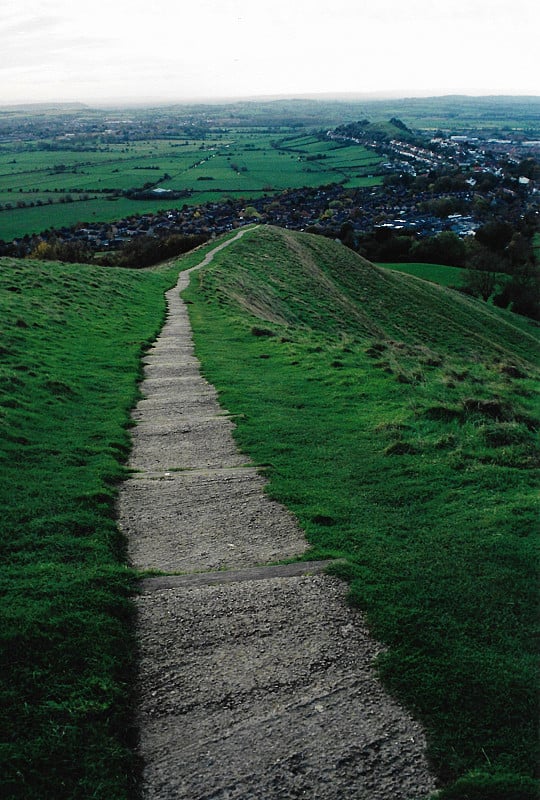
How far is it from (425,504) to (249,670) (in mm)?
4329

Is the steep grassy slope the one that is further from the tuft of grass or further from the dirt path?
the tuft of grass

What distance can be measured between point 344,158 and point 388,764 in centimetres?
21197

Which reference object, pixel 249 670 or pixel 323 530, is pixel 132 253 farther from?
pixel 249 670

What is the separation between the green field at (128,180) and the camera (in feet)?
348

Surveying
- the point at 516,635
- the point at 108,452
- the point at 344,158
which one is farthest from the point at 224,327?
the point at 344,158

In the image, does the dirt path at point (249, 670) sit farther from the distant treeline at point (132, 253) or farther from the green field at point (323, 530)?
the distant treeline at point (132, 253)

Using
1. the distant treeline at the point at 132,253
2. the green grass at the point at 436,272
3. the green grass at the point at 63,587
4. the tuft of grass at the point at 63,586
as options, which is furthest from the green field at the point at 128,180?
the tuft of grass at the point at 63,586

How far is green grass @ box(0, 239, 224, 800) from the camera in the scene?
480cm

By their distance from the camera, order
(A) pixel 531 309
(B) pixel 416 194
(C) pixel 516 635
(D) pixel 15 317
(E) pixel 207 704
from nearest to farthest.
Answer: (E) pixel 207 704 → (C) pixel 516 635 → (D) pixel 15 317 → (A) pixel 531 309 → (B) pixel 416 194

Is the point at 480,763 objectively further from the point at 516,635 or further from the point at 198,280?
the point at 198,280

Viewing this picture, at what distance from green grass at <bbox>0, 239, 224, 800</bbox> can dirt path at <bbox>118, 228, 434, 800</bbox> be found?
308mm

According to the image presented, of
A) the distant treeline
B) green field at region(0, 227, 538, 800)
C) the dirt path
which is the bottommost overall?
the dirt path

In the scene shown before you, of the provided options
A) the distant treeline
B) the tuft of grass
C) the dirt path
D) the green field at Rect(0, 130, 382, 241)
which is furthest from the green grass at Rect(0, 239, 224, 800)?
the green field at Rect(0, 130, 382, 241)

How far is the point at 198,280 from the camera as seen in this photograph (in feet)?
137
